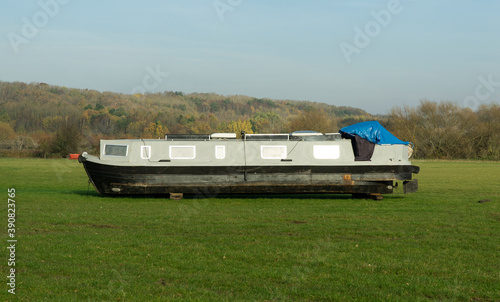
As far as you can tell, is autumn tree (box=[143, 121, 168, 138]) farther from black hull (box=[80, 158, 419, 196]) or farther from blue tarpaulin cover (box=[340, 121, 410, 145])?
blue tarpaulin cover (box=[340, 121, 410, 145])

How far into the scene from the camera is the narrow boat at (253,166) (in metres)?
21.6

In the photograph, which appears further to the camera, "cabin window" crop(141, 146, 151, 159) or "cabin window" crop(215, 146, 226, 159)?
"cabin window" crop(215, 146, 226, 159)

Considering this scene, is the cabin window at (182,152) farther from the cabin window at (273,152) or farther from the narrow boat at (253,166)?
the cabin window at (273,152)

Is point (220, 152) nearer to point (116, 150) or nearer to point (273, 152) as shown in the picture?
point (273, 152)

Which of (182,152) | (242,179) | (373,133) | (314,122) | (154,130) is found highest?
(154,130)

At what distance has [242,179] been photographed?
21.8 meters

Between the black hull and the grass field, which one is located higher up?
the black hull

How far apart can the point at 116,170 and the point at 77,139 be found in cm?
7046

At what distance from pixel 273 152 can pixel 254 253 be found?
11.7 meters

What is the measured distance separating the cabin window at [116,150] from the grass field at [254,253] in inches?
137

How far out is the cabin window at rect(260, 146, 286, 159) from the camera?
22250 millimetres

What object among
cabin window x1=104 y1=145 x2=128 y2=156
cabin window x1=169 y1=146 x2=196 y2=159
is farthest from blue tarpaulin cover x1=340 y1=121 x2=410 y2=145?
cabin window x1=104 y1=145 x2=128 y2=156

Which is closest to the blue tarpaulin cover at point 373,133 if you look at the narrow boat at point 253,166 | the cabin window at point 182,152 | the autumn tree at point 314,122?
the narrow boat at point 253,166

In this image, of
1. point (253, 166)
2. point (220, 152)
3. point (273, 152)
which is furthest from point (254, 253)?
point (273, 152)
